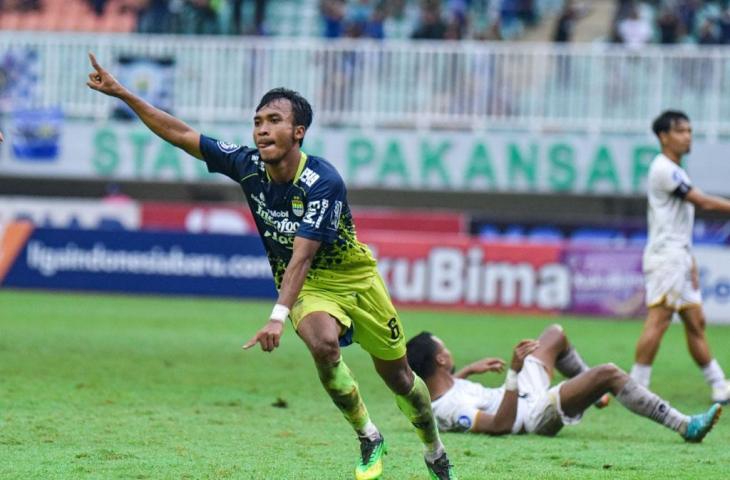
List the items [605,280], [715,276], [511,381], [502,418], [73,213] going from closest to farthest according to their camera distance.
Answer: [511,381]
[502,418]
[715,276]
[605,280]
[73,213]

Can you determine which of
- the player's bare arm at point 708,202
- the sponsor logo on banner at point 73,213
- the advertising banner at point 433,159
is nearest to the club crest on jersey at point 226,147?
the player's bare arm at point 708,202

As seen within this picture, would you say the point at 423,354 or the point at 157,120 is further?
the point at 423,354

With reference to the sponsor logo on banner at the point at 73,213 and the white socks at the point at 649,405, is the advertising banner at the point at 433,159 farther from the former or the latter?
the white socks at the point at 649,405

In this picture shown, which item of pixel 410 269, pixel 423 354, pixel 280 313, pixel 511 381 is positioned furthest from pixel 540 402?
pixel 410 269

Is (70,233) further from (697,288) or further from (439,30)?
(697,288)

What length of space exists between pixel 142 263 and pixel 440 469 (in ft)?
55.9

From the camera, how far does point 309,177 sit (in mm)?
7457

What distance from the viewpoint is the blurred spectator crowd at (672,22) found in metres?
25.0

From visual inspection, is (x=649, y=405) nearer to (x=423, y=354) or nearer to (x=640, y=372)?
(x=423, y=354)

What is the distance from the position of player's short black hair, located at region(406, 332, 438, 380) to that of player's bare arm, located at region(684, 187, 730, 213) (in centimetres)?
342

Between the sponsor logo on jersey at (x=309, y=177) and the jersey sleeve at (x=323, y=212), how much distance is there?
0.13 feet

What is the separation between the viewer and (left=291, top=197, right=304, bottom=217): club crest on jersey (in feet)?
24.5

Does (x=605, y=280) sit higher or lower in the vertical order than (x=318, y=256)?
lower

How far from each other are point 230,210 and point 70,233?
2.99 metres
